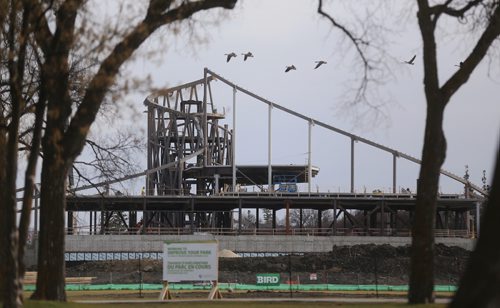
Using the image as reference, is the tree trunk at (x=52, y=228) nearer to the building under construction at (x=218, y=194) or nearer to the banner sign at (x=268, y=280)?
the banner sign at (x=268, y=280)

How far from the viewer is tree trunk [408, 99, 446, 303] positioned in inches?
667

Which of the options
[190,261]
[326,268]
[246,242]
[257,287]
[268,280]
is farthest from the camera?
[246,242]

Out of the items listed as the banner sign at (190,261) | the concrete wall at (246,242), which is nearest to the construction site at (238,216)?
the concrete wall at (246,242)

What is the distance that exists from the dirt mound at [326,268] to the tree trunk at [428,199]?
31154mm

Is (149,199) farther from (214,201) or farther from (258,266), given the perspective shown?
(258,266)

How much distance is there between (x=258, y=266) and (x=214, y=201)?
36.4 m

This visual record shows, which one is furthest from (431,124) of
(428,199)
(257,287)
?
(257,287)

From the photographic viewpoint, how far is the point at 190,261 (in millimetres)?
31344

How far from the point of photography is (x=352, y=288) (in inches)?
1708

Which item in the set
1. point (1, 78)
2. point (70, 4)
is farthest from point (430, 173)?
point (1, 78)

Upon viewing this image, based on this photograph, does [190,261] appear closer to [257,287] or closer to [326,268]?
[257,287]

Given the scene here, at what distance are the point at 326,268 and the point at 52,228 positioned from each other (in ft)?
152

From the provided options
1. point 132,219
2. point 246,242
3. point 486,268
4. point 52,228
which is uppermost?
point 132,219

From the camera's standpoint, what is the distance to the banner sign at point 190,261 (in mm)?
31141
